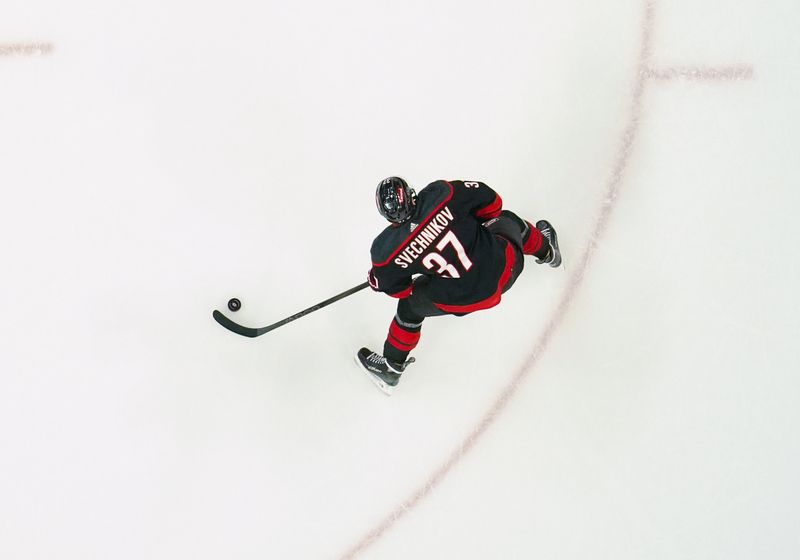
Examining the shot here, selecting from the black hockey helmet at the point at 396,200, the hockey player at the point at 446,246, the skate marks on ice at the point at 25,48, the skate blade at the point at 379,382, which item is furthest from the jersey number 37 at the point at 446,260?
the skate marks on ice at the point at 25,48

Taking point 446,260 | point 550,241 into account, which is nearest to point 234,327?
point 446,260

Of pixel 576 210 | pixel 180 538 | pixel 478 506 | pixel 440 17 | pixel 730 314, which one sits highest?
pixel 440 17

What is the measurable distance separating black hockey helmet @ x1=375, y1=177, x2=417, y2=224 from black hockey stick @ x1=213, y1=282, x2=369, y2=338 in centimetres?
71

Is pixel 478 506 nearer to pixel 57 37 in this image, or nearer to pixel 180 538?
pixel 180 538

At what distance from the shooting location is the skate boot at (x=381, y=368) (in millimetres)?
3164

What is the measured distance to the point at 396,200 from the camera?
238 cm

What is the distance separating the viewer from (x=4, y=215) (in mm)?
3367

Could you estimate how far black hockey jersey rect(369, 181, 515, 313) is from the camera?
2.45 metres

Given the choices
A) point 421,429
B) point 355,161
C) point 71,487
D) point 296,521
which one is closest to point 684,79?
point 355,161

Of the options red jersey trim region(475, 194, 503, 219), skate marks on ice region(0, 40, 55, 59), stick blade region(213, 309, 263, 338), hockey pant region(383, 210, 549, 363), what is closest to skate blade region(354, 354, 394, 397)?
hockey pant region(383, 210, 549, 363)

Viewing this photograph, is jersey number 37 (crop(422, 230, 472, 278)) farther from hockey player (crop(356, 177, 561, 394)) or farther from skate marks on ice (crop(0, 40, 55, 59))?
skate marks on ice (crop(0, 40, 55, 59))

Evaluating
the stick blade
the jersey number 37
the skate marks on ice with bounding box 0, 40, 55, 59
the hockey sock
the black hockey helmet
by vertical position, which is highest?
the skate marks on ice with bounding box 0, 40, 55, 59

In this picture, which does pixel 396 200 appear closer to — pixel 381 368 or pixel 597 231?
pixel 381 368

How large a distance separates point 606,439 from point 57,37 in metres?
3.34
